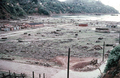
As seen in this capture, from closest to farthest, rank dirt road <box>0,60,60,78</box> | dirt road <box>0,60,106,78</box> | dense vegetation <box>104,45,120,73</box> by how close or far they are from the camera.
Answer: dense vegetation <box>104,45,120,73</box>, dirt road <box>0,60,106,78</box>, dirt road <box>0,60,60,78</box>

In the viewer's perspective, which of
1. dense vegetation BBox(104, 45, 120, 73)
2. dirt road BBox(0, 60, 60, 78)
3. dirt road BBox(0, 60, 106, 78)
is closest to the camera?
dense vegetation BBox(104, 45, 120, 73)

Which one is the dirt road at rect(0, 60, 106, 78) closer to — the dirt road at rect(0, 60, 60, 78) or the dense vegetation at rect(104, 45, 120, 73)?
the dirt road at rect(0, 60, 60, 78)

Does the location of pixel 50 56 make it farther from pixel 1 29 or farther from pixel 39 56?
pixel 1 29

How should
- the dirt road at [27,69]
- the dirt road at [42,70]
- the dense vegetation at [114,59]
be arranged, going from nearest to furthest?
the dense vegetation at [114,59], the dirt road at [42,70], the dirt road at [27,69]

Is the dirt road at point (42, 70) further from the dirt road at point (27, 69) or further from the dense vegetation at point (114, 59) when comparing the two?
the dense vegetation at point (114, 59)

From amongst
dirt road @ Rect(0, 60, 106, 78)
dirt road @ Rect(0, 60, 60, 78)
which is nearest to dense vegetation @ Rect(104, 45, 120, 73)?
dirt road @ Rect(0, 60, 106, 78)

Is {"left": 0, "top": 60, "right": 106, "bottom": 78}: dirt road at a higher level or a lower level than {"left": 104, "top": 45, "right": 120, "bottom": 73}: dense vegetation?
lower

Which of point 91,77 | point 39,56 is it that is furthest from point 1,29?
point 91,77

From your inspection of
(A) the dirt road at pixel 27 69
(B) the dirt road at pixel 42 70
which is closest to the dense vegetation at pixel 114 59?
(B) the dirt road at pixel 42 70

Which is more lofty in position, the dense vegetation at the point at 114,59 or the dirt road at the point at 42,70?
the dense vegetation at the point at 114,59

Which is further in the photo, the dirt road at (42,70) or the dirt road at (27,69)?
the dirt road at (27,69)
